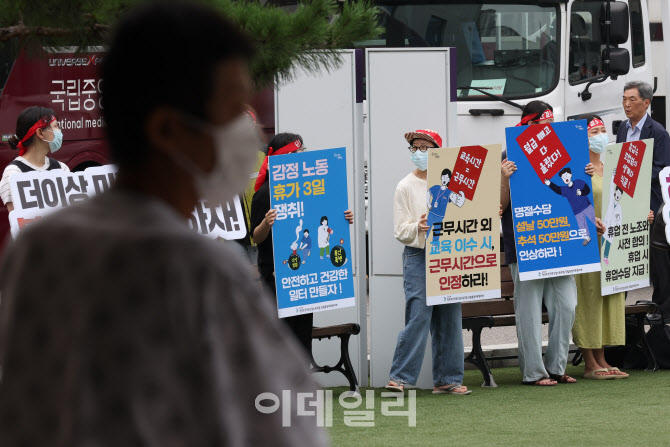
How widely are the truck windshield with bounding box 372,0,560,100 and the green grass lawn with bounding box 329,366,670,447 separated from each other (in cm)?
412

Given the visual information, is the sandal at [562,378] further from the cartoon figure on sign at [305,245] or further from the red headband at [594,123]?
the cartoon figure on sign at [305,245]

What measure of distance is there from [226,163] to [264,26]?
175 centimetres

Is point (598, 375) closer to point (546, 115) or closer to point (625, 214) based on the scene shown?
point (625, 214)

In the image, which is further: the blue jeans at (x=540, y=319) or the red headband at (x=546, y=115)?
the red headband at (x=546, y=115)

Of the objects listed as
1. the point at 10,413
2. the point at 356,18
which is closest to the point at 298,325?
the point at 356,18

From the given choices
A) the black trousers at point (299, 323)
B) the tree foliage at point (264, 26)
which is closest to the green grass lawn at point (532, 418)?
the black trousers at point (299, 323)

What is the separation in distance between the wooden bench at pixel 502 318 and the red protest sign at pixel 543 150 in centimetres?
117

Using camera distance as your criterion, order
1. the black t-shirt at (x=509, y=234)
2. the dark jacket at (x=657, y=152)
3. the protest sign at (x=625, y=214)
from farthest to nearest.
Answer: the dark jacket at (x=657, y=152), the protest sign at (x=625, y=214), the black t-shirt at (x=509, y=234)

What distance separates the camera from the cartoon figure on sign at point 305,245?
8031 millimetres

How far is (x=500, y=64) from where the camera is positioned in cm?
1214

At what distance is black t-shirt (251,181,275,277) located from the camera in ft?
26.2

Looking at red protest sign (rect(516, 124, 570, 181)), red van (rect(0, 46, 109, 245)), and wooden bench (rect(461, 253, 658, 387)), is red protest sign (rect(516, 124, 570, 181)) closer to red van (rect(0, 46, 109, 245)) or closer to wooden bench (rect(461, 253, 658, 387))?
wooden bench (rect(461, 253, 658, 387))

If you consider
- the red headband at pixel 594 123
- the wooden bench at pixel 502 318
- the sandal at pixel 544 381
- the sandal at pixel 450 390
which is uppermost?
the red headband at pixel 594 123

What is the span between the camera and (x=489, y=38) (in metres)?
12.0
